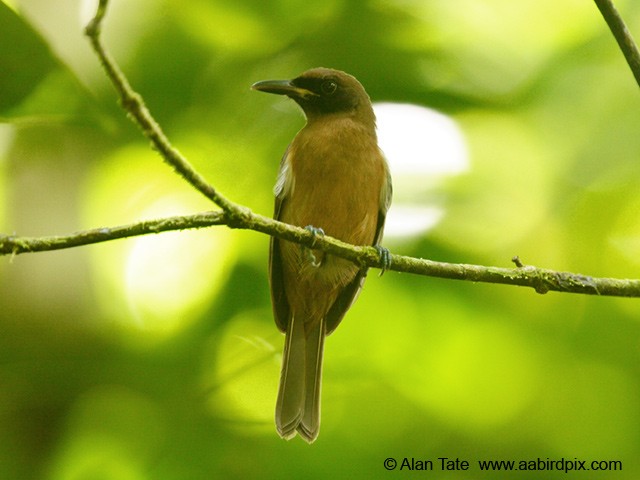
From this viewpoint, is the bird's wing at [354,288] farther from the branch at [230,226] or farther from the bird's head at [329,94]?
the branch at [230,226]

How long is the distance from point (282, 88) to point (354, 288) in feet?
3.88

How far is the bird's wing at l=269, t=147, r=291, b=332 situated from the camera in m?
4.65

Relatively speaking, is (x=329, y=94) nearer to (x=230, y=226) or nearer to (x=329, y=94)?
(x=329, y=94)

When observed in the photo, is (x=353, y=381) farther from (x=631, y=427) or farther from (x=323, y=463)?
(x=631, y=427)

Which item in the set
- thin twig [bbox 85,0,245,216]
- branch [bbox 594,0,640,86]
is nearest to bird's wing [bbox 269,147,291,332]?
thin twig [bbox 85,0,245,216]

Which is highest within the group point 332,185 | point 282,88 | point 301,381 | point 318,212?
point 282,88

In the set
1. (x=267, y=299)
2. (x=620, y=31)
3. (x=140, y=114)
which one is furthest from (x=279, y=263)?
(x=140, y=114)

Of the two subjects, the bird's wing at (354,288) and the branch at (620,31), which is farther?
the bird's wing at (354,288)

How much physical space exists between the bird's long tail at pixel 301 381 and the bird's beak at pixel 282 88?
1.27 m

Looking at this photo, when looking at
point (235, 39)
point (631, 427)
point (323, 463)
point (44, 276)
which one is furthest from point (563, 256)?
point (44, 276)

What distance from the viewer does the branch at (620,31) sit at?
3010mm

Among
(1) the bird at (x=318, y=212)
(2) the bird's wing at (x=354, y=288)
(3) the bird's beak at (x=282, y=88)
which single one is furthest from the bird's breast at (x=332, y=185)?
(3) the bird's beak at (x=282, y=88)

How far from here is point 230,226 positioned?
276 centimetres

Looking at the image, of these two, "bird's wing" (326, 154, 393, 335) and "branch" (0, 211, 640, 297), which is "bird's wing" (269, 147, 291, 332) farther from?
"branch" (0, 211, 640, 297)
